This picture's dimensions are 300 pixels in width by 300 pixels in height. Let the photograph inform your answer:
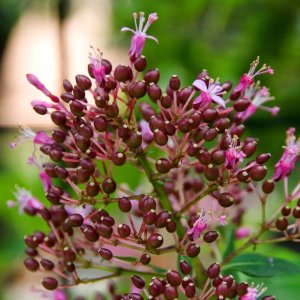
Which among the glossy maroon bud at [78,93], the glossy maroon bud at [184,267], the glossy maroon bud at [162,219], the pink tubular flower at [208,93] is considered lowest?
the glossy maroon bud at [184,267]

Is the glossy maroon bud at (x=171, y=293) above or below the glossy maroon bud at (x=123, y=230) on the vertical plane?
below

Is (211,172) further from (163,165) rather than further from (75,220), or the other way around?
(75,220)

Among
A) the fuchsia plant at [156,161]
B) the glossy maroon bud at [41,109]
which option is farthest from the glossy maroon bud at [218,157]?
the glossy maroon bud at [41,109]

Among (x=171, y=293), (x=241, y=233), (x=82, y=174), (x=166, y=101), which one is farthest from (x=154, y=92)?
(x=241, y=233)

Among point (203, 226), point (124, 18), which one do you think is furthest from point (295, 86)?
point (203, 226)

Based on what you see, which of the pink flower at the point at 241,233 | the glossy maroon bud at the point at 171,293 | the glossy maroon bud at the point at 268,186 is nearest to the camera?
the glossy maroon bud at the point at 171,293

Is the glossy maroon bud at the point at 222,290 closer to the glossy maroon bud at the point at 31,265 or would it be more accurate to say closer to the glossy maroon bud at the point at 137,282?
the glossy maroon bud at the point at 137,282

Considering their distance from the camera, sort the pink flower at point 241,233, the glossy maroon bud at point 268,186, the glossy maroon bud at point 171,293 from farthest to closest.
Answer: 1. the pink flower at point 241,233
2. the glossy maroon bud at point 268,186
3. the glossy maroon bud at point 171,293
